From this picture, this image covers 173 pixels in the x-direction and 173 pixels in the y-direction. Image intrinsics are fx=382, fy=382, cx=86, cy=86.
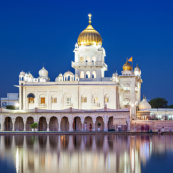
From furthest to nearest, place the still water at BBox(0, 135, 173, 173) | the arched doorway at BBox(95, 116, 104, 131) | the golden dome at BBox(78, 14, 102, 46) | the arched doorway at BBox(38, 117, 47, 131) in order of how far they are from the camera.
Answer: the golden dome at BBox(78, 14, 102, 46), the arched doorway at BBox(38, 117, 47, 131), the arched doorway at BBox(95, 116, 104, 131), the still water at BBox(0, 135, 173, 173)

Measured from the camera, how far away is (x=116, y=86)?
2584 inches

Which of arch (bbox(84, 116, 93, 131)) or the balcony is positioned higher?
the balcony

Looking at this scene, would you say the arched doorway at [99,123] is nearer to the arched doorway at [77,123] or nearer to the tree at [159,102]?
the arched doorway at [77,123]

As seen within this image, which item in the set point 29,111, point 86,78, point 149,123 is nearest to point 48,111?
point 29,111

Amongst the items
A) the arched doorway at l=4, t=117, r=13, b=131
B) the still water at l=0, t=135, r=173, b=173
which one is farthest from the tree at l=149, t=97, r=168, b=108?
the still water at l=0, t=135, r=173, b=173

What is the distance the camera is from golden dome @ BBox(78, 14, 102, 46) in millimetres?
70375

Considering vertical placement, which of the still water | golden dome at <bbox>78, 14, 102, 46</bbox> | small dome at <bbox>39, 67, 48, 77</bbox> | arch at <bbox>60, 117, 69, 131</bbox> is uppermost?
golden dome at <bbox>78, 14, 102, 46</bbox>

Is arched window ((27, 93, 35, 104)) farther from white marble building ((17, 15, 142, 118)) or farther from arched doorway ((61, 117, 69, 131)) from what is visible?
arched doorway ((61, 117, 69, 131))

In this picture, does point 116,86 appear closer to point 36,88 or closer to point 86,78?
point 86,78

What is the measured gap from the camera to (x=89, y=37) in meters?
70.5

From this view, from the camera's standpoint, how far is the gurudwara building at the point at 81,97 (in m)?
60.4

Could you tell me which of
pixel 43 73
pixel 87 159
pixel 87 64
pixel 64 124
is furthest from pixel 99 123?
pixel 87 159

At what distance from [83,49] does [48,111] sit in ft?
50.0

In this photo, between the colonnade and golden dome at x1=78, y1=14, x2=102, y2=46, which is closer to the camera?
the colonnade
